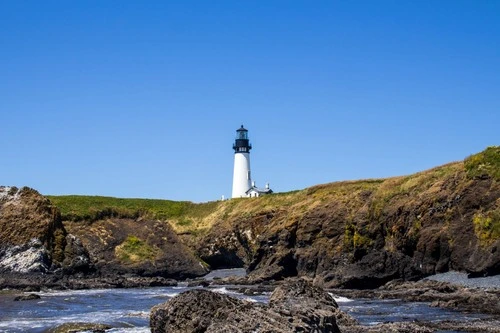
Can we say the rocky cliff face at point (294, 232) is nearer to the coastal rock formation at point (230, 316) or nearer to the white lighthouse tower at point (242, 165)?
the white lighthouse tower at point (242, 165)

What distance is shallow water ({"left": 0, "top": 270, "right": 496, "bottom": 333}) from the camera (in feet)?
93.2

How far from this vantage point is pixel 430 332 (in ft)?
75.8

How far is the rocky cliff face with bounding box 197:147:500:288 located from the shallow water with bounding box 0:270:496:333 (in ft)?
13.2

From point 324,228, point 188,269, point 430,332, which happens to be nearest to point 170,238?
point 188,269

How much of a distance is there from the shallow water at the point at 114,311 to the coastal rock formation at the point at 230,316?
7514 mm

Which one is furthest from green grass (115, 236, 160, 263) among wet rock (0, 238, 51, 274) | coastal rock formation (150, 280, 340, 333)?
coastal rock formation (150, 280, 340, 333)

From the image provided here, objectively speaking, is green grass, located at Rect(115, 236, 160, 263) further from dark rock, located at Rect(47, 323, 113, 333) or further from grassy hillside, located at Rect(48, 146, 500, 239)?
dark rock, located at Rect(47, 323, 113, 333)

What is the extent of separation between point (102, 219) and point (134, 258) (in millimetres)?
9528

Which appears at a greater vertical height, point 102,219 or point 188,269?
point 102,219

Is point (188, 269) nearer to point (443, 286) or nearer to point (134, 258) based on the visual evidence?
point (134, 258)

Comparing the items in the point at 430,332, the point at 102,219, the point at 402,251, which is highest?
the point at 102,219

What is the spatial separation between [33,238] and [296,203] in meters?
27.4

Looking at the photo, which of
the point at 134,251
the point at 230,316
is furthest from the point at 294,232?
the point at 230,316

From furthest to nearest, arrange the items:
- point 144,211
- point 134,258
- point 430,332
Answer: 1. point 144,211
2. point 134,258
3. point 430,332
